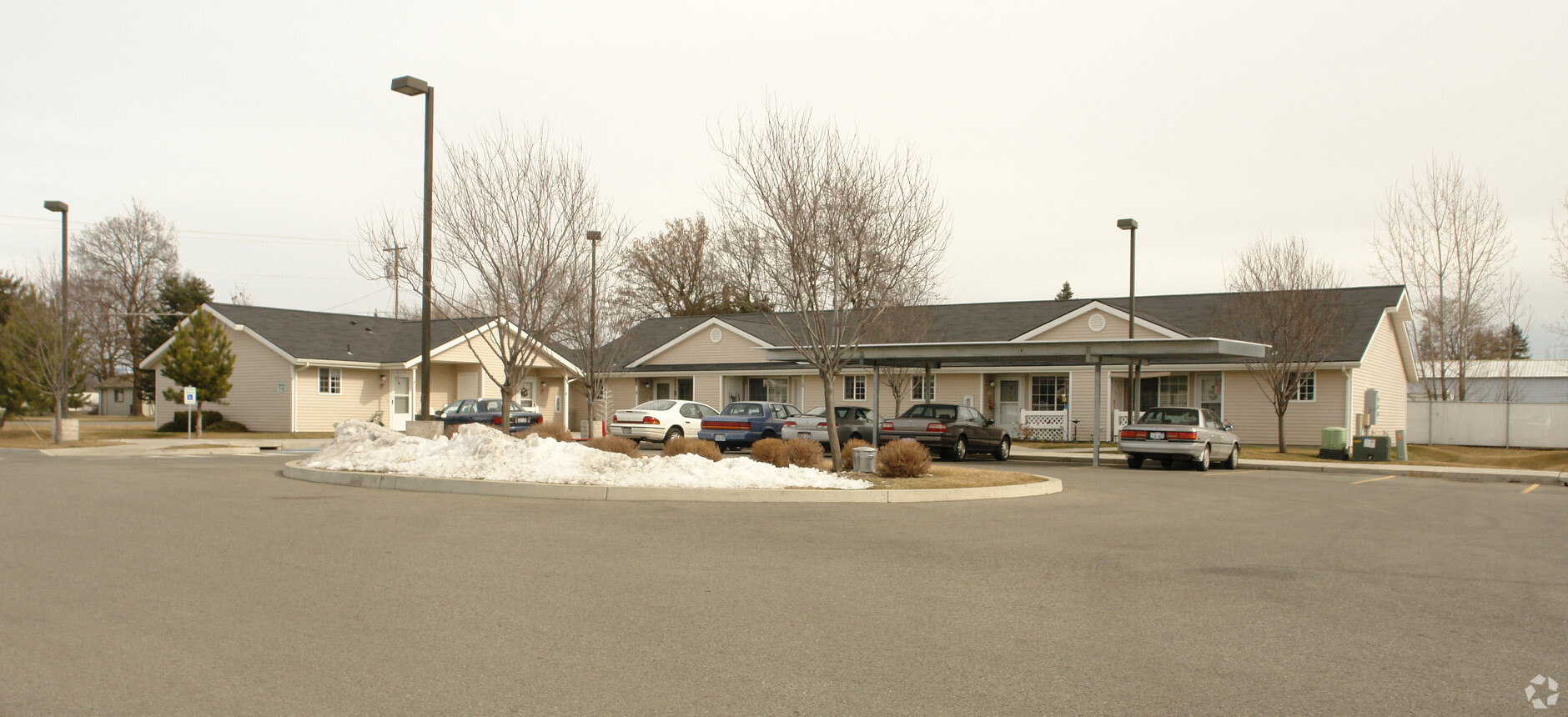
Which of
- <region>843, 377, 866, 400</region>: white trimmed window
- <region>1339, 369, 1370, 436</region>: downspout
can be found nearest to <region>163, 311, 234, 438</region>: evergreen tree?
<region>843, 377, 866, 400</region>: white trimmed window

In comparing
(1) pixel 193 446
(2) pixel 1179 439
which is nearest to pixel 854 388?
(2) pixel 1179 439

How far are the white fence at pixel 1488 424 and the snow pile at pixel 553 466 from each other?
3221 centimetres

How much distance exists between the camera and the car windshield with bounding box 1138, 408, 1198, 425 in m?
23.4

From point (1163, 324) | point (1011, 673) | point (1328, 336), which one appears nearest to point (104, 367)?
point (1163, 324)

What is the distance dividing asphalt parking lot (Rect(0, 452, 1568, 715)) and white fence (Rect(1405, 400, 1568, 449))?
2862 cm

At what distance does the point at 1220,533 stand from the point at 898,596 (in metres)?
5.57

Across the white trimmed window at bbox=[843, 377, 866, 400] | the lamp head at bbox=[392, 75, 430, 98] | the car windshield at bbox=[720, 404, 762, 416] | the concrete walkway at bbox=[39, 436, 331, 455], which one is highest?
the lamp head at bbox=[392, 75, 430, 98]

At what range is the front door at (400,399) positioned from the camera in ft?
128

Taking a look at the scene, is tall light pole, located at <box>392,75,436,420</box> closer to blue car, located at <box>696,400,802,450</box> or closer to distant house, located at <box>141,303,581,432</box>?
blue car, located at <box>696,400,802,450</box>

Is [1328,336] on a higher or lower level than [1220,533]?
higher

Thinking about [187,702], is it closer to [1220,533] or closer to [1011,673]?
[1011,673]

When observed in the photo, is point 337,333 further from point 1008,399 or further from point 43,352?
point 1008,399

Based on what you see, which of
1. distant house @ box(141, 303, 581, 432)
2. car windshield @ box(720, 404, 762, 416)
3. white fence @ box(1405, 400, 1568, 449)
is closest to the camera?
car windshield @ box(720, 404, 762, 416)

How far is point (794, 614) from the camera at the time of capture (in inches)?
274
